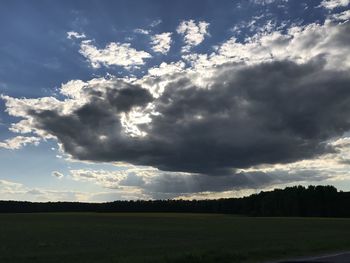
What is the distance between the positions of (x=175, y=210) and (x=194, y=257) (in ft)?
572

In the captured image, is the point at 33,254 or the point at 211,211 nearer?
the point at 33,254

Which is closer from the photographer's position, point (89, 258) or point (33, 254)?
point (89, 258)

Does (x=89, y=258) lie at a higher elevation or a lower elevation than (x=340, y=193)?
lower

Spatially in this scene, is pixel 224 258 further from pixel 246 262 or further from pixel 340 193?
pixel 340 193

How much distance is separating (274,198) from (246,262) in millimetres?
146515

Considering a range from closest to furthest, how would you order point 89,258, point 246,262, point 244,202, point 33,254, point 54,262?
point 246,262, point 54,262, point 89,258, point 33,254, point 244,202

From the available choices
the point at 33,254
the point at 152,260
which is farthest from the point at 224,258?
the point at 33,254

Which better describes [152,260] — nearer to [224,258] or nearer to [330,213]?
[224,258]

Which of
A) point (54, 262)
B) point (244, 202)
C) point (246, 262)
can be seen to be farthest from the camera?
point (244, 202)

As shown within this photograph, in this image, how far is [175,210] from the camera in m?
199

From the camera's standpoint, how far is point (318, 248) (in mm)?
33500

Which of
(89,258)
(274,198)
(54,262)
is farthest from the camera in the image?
(274,198)

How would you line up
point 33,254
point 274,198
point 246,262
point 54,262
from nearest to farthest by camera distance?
point 246,262 → point 54,262 → point 33,254 → point 274,198

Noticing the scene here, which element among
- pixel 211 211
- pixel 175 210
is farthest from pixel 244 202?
pixel 175 210
